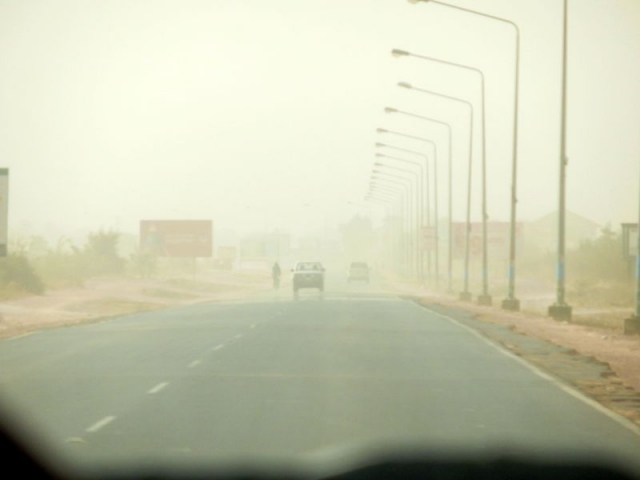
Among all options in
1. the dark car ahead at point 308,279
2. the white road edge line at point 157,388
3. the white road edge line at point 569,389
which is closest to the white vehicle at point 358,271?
the dark car ahead at point 308,279

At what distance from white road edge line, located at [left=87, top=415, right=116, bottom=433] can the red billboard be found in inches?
3479

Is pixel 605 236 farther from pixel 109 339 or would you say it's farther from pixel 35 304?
pixel 109 339

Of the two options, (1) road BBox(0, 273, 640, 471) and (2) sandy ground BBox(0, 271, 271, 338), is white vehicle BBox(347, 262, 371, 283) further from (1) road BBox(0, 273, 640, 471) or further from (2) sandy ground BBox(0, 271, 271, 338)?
(1) road BBox(0, 273, 640, 471)

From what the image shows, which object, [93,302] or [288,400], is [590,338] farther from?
[93,302]

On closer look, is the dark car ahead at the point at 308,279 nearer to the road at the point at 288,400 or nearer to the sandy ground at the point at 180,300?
the sandy ground at the point at 180,300

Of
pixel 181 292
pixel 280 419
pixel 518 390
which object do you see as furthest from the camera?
pixel 181 292

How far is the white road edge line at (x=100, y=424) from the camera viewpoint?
12.9 metres

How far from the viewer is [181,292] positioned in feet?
282

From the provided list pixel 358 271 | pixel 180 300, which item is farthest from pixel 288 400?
pixel 358 271

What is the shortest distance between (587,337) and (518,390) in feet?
50.4

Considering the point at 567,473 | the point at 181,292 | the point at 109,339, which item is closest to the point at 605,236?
the point at 181,292

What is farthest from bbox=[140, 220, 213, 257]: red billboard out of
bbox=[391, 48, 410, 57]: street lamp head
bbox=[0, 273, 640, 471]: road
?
bbox=[0, 273, 640, 471]: road

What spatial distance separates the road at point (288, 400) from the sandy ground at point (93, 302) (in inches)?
414

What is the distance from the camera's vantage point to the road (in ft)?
38.0
